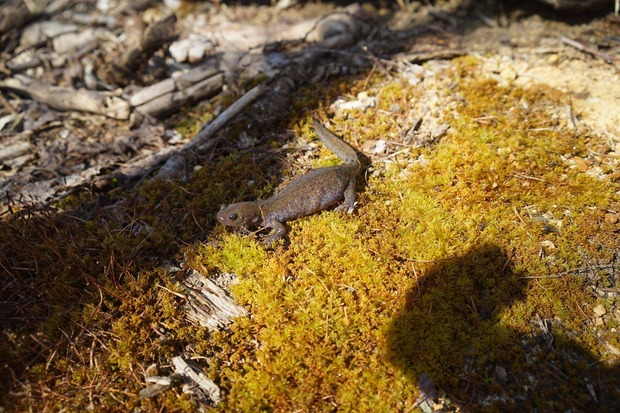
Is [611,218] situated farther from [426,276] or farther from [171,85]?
[171,85]

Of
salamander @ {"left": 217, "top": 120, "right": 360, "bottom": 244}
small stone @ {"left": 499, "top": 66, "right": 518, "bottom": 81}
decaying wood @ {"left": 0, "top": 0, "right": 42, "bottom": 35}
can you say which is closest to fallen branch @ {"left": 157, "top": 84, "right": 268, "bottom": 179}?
salamander @ {"left": 217, "top": 120, "right": 360, "bottom": 244}

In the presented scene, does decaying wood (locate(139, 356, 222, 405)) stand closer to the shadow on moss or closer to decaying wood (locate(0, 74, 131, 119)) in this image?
the shadow on moss

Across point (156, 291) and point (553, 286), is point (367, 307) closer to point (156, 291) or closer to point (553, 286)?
point (553, 286)

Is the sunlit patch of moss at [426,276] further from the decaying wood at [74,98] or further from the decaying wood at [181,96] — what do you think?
the decaying wood at [74,98]

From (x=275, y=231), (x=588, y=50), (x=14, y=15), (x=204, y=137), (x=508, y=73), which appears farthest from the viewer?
(x=14, y=15)

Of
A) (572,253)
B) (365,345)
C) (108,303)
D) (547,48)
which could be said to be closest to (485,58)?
(547,48)

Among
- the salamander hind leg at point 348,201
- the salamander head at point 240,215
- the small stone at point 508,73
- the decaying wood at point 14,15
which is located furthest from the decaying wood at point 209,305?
the decaying wood at point 14,15

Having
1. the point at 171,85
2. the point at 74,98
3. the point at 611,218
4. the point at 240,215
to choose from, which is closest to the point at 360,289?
the point at 240,215
